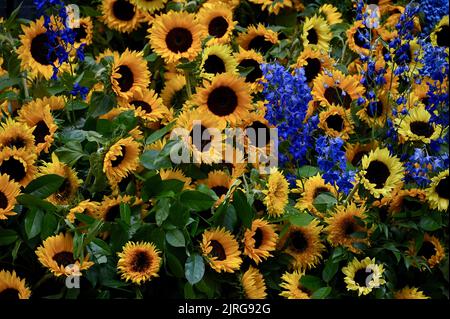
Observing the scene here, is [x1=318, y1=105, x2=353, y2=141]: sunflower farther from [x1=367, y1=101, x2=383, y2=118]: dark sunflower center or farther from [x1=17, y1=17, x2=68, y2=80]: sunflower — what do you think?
[x1=17, y1=17, x2=68, y2=80]: sunflower

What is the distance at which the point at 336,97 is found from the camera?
98.1 inches

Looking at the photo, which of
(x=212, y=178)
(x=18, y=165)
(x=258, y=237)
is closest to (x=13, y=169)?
(x=18, y=165)

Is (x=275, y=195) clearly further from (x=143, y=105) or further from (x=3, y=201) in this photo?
(x=3, y=201)

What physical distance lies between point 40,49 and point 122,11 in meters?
0.58

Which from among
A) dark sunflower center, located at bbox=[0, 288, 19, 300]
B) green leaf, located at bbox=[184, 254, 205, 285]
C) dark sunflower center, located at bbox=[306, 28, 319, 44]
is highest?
dark sunflower center, located at bbox=[306, 28, 319, 44]

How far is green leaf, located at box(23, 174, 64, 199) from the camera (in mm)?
1971

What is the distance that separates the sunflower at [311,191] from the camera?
2162 mm

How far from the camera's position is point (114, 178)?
6.66ft

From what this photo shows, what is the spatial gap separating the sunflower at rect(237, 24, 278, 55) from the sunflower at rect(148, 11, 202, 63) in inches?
14.8

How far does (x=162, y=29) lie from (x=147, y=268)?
80 cm

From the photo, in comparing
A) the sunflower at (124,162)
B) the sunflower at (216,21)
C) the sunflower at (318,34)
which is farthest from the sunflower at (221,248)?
the sunflower at (318,34)

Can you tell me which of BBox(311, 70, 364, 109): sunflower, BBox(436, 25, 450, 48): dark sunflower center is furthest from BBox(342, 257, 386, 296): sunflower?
BBox(436, 25, 450, 48): dark sunflower center

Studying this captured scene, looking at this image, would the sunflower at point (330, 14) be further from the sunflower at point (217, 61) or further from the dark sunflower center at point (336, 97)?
the sunflower at point (217, 61)
